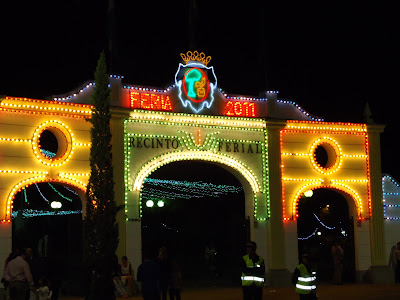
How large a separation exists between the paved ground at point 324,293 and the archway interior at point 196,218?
356 cm

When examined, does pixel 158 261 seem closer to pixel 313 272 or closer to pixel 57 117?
pixel 313 272

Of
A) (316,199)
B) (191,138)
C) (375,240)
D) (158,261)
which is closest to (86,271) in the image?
(158,261)

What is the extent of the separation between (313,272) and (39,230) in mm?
21038

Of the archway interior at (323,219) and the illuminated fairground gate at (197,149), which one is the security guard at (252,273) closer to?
the illuminated fairground gate at (197,149)

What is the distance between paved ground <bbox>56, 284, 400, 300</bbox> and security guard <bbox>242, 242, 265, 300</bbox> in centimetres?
521

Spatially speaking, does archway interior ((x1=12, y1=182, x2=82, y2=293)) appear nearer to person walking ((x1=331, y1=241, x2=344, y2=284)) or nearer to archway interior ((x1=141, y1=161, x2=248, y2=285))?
archway interior ((x1=141, y1=161, x2=248, y2=285))

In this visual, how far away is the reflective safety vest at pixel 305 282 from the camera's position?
15.3 metres

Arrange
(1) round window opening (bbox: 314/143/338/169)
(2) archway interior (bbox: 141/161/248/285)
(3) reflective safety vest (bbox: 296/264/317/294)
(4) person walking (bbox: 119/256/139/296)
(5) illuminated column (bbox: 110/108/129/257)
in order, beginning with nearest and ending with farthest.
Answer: (3) reflective safety vest (bbox: 296/264/317/294), (4) person walking (bbox: 119/256/139/296), (5) illuminated column (bbox: 110/108/129/257), (1) round window opening (bbox: 314/143/338/169), (2) archway interior (bbox: 141/161/248/285)

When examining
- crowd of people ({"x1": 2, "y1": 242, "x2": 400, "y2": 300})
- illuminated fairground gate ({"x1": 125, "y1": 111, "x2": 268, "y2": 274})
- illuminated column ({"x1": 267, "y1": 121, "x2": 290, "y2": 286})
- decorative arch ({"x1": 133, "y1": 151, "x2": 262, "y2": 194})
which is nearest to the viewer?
crowd of people ({"x1": 2, "y1": 242, "x2": 400, "y2": 300})

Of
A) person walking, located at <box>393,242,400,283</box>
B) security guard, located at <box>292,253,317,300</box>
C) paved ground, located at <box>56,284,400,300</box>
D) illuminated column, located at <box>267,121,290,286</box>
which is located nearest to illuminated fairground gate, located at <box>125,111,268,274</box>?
illuminated column, located at <box>267,121,290,286</box>

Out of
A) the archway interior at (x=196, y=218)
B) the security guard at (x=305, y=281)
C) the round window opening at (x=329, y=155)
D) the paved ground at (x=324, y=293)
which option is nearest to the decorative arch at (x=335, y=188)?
the round window opening at (x=329, y=155)

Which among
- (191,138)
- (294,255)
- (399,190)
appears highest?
(191,138)

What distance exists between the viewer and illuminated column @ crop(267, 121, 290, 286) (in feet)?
83.4

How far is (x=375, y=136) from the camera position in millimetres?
27266
